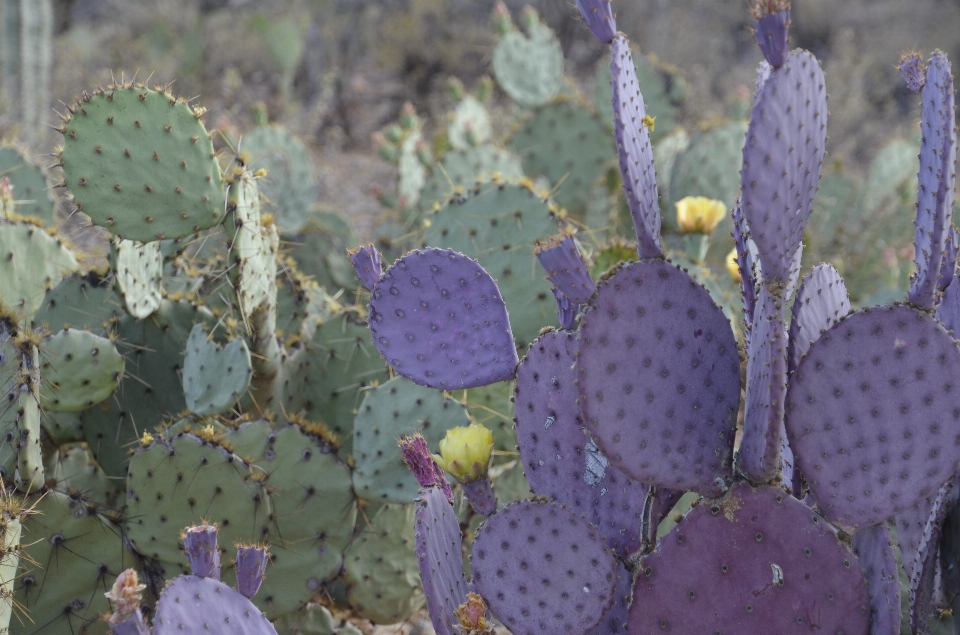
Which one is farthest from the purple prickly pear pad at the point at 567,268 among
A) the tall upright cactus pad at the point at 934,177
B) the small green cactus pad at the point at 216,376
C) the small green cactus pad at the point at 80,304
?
the small green cactus pad at the point at 80,304

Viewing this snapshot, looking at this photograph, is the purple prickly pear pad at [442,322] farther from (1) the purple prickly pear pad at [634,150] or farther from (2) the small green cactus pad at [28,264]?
(2) the small green cactus pad at [28,264]

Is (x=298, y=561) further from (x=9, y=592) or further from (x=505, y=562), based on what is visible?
(x=505, y=562)

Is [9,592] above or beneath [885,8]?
beneath

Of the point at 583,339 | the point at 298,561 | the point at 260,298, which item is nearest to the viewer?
the point at 583,339

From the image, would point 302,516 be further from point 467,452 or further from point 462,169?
point 462,169

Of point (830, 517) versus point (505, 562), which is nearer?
point (830, 517)

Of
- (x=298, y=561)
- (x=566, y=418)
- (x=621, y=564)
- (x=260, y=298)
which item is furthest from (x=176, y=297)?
(x=621, y=564)

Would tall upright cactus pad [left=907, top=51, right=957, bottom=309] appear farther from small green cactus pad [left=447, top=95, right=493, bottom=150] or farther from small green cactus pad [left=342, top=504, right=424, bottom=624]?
small green cactus pad [left=447, top=95, right=493, bottom=150]
